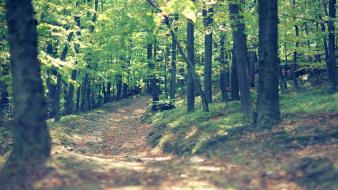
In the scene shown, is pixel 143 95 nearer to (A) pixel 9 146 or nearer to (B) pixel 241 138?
(A) pixel 9 146

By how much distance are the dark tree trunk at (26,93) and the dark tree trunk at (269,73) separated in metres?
7.60

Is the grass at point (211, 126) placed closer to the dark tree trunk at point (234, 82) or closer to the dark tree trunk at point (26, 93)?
the dark tree trunk at point (234, 82)

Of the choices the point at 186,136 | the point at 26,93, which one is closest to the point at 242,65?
the point at 186,136

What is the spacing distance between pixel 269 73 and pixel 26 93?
8.15 metres

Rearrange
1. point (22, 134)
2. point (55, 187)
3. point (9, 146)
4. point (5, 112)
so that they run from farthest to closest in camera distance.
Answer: point (5, 112) → point (9, 146) → point (22, 134) → point (55, 187)

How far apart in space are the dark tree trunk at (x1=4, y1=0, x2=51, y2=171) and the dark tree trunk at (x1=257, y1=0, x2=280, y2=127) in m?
7.60

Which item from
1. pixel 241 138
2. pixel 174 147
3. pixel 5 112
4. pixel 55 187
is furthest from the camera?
pixel 5 112

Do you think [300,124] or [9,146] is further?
[9,146]

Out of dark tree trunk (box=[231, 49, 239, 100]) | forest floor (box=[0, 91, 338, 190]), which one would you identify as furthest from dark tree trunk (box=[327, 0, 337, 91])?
forest floor (box=[0, 91, 338, 190])

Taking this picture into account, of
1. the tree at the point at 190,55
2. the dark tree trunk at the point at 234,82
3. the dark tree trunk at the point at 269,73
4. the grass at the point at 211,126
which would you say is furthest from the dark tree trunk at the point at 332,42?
the dark tree trunk at the point at 269,73

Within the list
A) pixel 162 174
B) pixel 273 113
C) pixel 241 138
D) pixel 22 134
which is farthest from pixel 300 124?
pixel 22 134

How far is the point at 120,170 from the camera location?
10.2 metres

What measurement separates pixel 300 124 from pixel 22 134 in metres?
9.21

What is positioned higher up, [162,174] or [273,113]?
[273,113]
